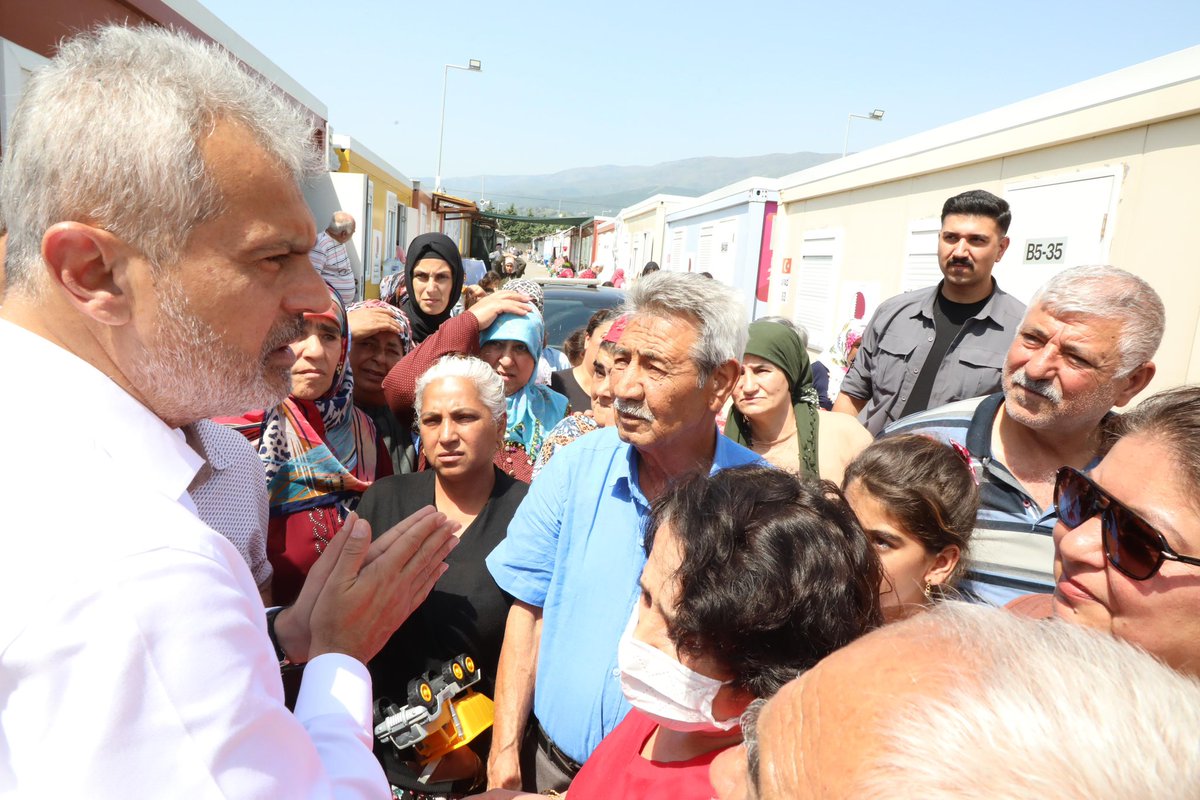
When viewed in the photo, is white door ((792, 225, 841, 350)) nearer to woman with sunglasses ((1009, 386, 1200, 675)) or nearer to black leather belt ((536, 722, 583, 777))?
black leather belt ((536, 722, 583, 777))

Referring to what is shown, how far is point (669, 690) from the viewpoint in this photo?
1402mm

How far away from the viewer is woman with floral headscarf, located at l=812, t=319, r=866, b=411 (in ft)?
19.2

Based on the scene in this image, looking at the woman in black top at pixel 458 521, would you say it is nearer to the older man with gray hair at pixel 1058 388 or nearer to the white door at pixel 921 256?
the older man with gray hair at pixel 1058 388

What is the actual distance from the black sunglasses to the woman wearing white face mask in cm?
41

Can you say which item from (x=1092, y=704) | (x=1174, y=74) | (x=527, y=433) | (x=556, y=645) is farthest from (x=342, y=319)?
(x=1174, y=74)

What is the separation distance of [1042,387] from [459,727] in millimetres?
2188

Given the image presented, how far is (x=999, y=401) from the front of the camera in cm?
273

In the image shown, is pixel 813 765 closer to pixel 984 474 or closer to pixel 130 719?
pixel 130 719

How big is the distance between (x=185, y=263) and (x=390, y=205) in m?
12.8

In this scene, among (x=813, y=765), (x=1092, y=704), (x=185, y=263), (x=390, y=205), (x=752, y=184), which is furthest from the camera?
(x=390, y=205)

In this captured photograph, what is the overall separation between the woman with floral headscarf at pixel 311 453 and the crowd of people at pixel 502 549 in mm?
14

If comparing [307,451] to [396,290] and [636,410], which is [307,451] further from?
[396,290]

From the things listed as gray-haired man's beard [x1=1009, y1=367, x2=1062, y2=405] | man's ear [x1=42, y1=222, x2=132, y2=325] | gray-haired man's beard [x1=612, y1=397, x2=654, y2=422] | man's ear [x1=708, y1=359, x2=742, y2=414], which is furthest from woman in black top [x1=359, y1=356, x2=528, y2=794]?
gray-haired man's beard [x1=1009, y1=367, x2=1062, y2=405]

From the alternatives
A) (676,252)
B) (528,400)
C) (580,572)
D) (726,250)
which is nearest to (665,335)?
(580,572)
